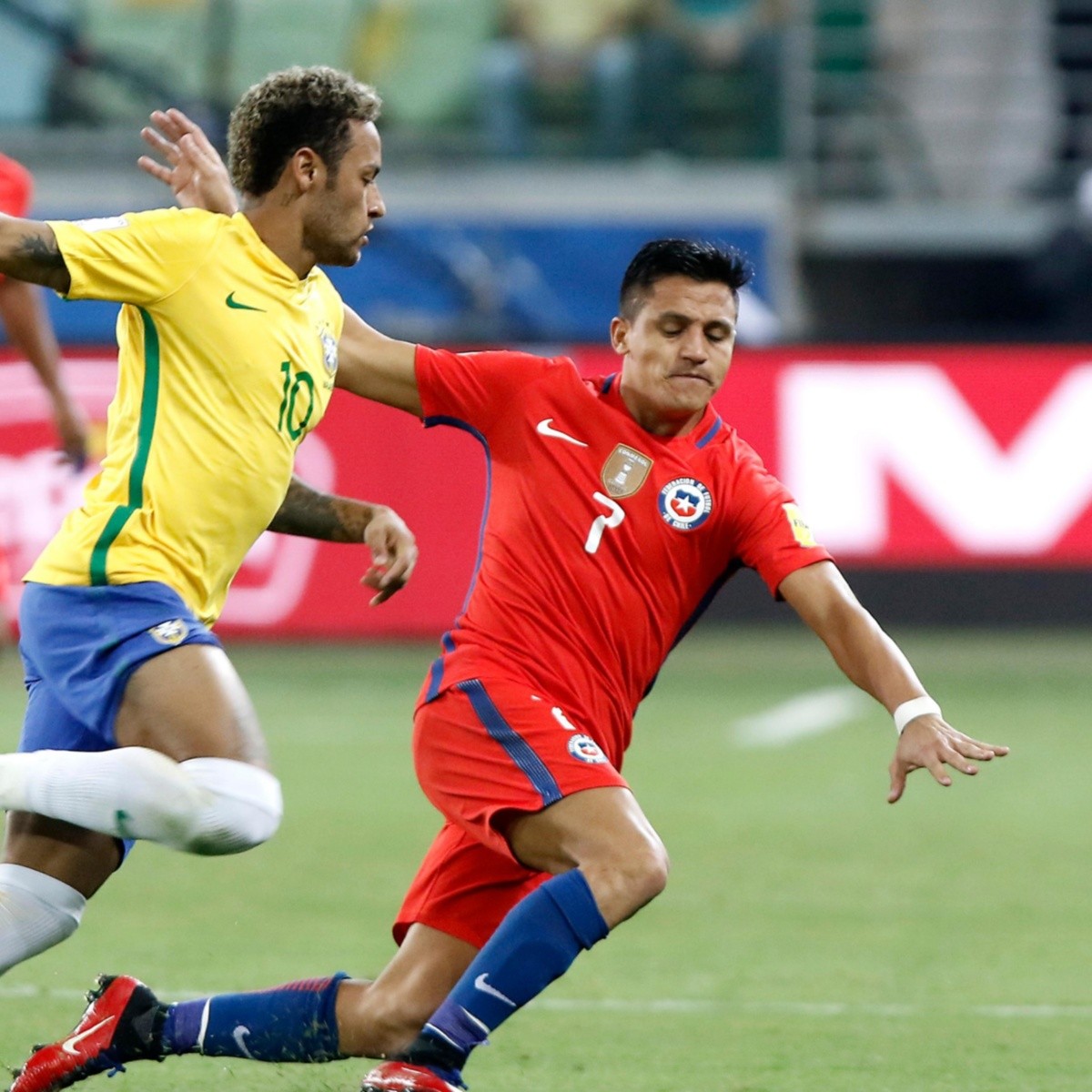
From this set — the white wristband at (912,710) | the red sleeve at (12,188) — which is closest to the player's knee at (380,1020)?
the white wristband at (912,710)

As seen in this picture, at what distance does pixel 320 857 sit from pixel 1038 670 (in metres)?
6.13

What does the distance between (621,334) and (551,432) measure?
10.6 inches

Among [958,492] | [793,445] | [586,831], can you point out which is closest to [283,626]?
[793,445]

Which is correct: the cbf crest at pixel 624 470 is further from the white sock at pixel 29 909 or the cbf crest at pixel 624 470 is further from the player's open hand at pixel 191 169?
the white sock at pixel 29 909

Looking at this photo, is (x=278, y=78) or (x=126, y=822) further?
(x=278, y=78)

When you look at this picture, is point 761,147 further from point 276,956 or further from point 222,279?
point 222,279

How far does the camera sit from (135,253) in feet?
13.8

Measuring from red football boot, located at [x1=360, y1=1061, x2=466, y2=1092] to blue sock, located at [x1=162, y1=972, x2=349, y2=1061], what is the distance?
0.27m

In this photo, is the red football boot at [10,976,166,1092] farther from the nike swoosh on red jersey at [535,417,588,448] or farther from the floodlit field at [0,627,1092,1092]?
the nike swoosh on red jersey at [535,417,588,448]

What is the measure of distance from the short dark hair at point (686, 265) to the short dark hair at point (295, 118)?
0.66 metres

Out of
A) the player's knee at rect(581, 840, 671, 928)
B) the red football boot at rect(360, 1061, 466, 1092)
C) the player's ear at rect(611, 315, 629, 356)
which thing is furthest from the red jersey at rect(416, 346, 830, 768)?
the red football boot at rect(360, 1061, 466, 1092)

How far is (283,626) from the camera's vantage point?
12773 millimetres

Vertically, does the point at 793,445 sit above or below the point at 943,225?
below

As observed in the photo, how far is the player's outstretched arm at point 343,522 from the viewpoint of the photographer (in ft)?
15.0
